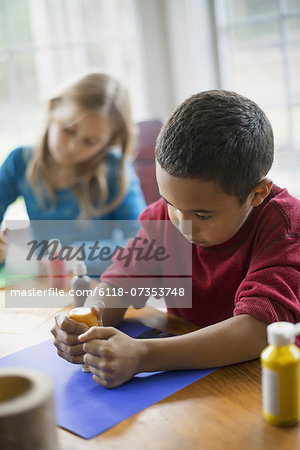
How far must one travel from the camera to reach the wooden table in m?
0.72

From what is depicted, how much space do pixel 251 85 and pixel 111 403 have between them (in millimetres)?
2123

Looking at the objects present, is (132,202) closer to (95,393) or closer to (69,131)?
(69,131)

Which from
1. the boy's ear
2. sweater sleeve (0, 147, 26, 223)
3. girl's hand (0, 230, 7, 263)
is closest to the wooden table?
the boy's ear

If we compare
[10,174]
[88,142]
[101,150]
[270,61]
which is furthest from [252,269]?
[270,61]

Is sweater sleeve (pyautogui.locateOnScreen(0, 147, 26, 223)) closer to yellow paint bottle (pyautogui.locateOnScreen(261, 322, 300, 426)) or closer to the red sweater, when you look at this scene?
the red sweater

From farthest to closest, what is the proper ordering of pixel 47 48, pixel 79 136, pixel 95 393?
pixel 47 48, pixel 79 136, pixel 95 393

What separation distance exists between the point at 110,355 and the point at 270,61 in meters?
2.07

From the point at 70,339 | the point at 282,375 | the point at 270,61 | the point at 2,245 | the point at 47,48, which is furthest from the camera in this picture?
the point at 47,48

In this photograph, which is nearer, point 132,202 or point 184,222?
point 184,222

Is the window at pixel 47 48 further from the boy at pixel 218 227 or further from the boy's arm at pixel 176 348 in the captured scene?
the boy's arm at pixel 176 348

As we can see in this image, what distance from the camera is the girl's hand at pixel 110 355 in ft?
2.97

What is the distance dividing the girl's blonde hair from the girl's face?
0.09ft

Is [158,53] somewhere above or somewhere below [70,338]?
above

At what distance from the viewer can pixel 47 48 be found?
2703 mm
